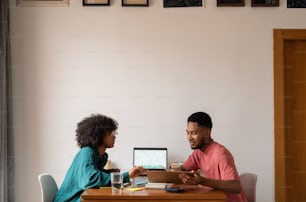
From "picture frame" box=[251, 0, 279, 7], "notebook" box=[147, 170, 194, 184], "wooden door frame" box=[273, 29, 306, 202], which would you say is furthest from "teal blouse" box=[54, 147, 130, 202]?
"picture frame" box=[251, 0, 279, 7]

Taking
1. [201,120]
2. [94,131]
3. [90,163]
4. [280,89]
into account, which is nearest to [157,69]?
[280,89]

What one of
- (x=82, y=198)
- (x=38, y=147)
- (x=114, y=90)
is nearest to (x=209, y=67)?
(x=114, y=90)

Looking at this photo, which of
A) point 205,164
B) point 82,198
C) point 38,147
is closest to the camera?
point 82,198

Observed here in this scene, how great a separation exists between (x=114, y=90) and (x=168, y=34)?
2.30 feet

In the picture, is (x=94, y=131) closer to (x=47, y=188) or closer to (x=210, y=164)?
(x=47, y=188)

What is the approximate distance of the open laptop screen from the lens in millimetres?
3699

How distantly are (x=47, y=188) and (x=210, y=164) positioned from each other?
106 cm

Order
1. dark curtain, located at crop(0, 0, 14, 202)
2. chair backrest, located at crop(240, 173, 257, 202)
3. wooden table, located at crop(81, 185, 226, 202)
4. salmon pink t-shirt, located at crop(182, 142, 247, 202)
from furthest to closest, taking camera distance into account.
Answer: dark curtain, located at crop(0, 0, 14, 202) < chair backrest, located at crop(240, 173, 257, 202) < salmon pink t-shirt, located at crop(182, 142, 247, 202) < wooden table, located at crop(81, 185, 226, 202)

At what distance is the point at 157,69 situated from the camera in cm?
391

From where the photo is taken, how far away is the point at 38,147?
3.87 metres

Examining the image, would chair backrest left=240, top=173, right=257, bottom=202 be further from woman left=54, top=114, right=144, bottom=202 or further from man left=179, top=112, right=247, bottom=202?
woman left=54, top=114, right=144, bottom=202

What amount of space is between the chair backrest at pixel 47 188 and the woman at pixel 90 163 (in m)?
0.16

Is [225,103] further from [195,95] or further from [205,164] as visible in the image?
[205,164]

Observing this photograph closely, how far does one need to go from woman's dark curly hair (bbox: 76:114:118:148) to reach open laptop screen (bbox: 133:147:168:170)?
101cm
